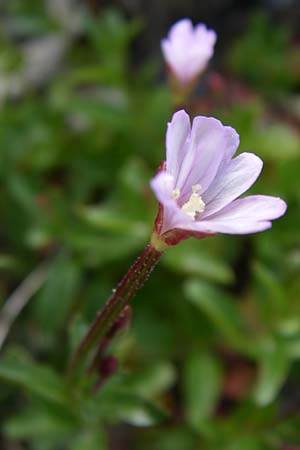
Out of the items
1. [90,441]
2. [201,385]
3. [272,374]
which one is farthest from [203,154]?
[201,385]

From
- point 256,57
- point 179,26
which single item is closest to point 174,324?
point 179,26

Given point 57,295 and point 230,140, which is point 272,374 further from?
point 230,140

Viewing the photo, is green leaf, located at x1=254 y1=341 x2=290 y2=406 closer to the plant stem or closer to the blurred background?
the blurred background

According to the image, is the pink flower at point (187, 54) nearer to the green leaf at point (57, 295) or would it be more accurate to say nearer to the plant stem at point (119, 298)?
the green leaf at point (57, 295)

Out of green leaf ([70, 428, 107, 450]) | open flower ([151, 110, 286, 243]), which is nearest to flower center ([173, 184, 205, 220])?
open flower ([151, 110, 286, 243])

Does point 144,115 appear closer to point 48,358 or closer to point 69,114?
point 69,114

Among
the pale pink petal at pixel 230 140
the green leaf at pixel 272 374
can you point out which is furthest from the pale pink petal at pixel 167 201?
the green leaf at pixel 272 374
